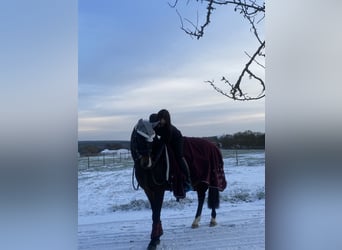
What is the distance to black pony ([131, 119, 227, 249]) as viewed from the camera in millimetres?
1646

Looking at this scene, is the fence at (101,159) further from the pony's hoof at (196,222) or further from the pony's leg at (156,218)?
the pony's hoof at (196,222)

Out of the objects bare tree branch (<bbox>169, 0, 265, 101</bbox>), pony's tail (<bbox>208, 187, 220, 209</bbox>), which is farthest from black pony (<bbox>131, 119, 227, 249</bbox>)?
bare tree branch (<bbox>169, 0, 265, 101</bbox>)

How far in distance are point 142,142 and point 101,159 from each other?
6.4 inches

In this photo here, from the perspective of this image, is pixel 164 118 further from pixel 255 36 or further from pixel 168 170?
pixel 255 36

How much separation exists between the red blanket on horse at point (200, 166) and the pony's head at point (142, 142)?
0.09 m

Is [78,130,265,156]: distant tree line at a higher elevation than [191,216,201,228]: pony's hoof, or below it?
higher

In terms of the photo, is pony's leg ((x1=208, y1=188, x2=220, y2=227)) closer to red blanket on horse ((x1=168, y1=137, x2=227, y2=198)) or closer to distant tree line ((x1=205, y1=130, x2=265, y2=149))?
red blanket on horse ((x1=168, y1=137, x2=227, y2=198))

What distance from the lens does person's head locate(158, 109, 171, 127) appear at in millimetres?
1666

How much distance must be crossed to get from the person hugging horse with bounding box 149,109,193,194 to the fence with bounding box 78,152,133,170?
0.47 ft

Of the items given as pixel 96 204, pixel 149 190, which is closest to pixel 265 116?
pixel 149 190

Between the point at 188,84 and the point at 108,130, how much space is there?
348 millimetres

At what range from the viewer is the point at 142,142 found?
164 centimetres

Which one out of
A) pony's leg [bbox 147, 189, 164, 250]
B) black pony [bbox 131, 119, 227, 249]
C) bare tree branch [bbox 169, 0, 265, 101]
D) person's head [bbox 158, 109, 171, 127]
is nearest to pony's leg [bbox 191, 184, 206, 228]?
black pony [bbox 131, 119, 227, 249]

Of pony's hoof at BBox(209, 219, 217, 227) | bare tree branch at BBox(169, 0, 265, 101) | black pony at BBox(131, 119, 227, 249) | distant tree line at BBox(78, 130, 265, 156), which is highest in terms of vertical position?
bare tree branch at BBox(169, 0, 265, 101)
